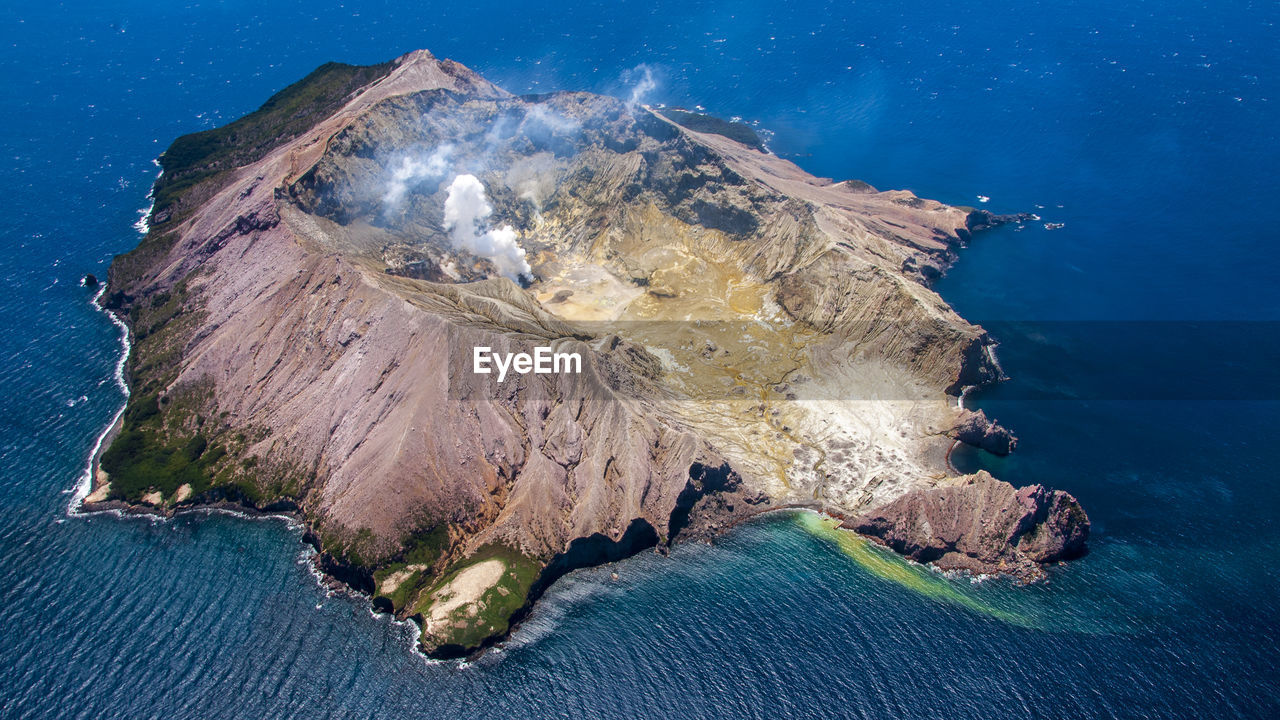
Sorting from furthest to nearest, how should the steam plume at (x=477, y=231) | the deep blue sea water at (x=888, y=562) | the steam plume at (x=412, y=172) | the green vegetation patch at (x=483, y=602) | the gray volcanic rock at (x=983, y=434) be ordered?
the steam plume at (x=477, y=231) < the steam plume at (x=412, y=172) < the gray volcanic rock at (x=983, y=434) < the green vegetation patch at (x=483, y=602) < the deep blue sea water at (x=888, y=562)

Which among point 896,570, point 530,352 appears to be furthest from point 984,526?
point 530,352

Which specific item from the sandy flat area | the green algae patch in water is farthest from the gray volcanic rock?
the sandy flat area

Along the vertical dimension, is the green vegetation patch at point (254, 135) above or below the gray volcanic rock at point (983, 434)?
above

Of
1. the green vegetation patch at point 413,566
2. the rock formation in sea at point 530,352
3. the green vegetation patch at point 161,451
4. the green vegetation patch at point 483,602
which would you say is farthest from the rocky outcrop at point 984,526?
the green vegetation patch at point 161,451

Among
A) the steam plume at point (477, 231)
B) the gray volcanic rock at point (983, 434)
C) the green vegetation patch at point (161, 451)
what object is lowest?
the green vegetation patch at point (161, 451)

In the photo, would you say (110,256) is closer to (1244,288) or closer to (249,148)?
(249,148)

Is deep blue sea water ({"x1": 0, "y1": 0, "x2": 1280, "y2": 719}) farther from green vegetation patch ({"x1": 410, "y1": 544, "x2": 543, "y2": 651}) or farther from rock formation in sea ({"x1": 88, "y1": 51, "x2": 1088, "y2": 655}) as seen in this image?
rock formation in sea ({"x1": 88, "y1": 51, "x2": 1088, "y2": 655})

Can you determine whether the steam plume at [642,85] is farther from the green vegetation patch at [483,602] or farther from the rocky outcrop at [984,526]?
the green vegetation patch at [483,602]
